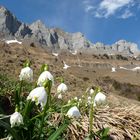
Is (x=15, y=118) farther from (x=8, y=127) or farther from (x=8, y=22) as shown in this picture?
(x=8, y=22)

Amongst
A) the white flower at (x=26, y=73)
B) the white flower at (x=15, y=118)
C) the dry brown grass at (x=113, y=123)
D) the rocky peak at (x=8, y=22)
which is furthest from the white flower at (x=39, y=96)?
the rocky peak at (x=8, y=22)

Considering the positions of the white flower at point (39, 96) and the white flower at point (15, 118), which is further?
the white flower at point (15, 118)

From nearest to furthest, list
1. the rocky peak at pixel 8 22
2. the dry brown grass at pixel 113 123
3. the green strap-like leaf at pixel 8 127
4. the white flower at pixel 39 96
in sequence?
1. the white flower at pixel 39 96
2. the green strap-like leaf at pixel 8 127
3. the dry brown grass at pixel 113 123
4. the rocky peak at pixel 8 22

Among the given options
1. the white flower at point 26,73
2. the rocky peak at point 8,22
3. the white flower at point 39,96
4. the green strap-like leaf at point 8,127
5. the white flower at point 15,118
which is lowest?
the green strap-like leaf at point 8,127

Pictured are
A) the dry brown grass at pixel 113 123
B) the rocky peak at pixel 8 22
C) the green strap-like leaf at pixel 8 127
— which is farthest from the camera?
the rocky peak at pixel 8 22

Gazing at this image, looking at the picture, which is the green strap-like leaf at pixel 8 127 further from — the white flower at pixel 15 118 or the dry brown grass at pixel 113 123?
the dry brown grass at pixel 113 123

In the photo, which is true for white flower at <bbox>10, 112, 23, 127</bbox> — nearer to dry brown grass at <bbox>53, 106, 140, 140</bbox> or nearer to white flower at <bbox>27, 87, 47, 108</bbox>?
white flower at <bbox>27, 87, 47, 108</bbox>

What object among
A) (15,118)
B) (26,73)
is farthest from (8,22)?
(15,118)

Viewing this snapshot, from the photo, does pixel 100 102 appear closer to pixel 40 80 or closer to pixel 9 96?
pixel 40 80

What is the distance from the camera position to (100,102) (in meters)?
3.62

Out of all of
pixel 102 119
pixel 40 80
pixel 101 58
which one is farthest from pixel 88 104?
pixel 101 58

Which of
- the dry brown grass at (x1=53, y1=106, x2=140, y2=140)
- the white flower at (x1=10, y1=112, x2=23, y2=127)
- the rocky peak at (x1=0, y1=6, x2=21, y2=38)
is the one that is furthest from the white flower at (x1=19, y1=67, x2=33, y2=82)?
the rocky peak at (x1=0, y1=6, x2=21, y2=38)

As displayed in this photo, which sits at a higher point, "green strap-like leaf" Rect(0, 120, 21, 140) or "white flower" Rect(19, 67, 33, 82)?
"white flower" Rect(19, 67, 33, 82)

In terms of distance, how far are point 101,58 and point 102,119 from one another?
7540 centimetres
